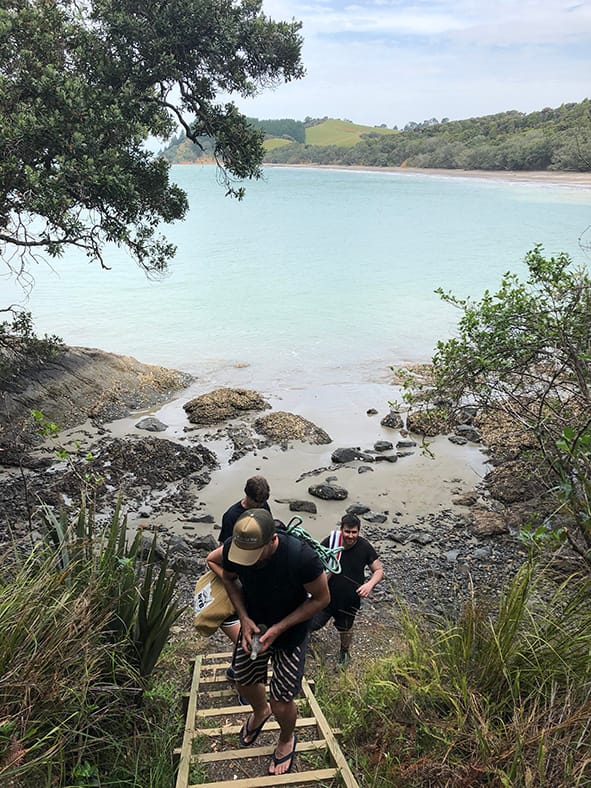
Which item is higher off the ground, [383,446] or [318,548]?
[318,548]

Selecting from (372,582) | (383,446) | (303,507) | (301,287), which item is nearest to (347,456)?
(383,446)

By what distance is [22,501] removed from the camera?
909cm

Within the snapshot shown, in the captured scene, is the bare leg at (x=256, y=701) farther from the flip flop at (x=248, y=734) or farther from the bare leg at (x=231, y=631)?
the bare leg at (x=231, y=631)

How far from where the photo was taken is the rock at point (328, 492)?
10.1 m

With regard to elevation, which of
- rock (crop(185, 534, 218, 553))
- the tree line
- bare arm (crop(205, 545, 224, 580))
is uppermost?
the tree line

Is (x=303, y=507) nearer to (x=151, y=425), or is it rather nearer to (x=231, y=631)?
(x=151, y=425)

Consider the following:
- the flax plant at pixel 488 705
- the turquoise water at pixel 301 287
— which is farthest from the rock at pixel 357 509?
the turquoise water at pixel 301 287

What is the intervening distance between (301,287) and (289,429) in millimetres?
22587

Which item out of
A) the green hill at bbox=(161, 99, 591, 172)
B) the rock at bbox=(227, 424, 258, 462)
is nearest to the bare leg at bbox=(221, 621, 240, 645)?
the rock at bbox=(227, 424, 258, 462)

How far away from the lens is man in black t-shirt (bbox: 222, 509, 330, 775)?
131 inches

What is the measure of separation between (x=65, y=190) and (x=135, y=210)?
134 centimetres

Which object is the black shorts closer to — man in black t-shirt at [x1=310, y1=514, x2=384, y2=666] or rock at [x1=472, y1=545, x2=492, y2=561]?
man in black t-shirt at [x1=310, y1=514, x2=384, y2=666]

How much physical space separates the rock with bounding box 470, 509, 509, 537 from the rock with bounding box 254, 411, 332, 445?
4166mm

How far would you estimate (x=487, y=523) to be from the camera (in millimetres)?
9141
